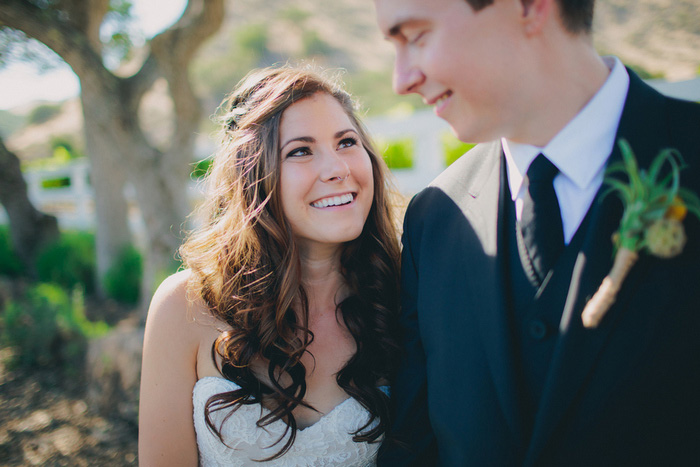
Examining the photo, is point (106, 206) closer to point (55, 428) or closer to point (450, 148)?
point (55, 428)

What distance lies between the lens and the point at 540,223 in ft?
4.09

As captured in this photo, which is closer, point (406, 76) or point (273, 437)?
point (406, 76)

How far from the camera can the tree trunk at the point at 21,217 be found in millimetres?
7613

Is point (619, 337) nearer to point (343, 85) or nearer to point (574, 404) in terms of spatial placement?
point (574, 404)

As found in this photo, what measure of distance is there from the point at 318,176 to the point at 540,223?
95 centimetres

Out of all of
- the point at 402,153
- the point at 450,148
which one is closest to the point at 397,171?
the point at 402,153

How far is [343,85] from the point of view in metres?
2.39

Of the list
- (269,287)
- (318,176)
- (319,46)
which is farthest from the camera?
(319,46)

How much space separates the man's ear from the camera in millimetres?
1138

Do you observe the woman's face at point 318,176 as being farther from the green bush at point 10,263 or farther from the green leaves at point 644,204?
the green bush at point 10,263

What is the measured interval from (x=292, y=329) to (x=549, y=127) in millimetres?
1353

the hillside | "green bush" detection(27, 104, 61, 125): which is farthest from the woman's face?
"green bush" detection(27, 104, 61, 125)

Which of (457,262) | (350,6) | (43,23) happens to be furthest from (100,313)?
(350,6)

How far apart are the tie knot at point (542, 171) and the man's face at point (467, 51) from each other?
0.52ft
